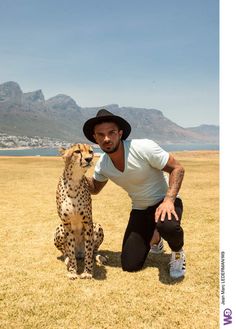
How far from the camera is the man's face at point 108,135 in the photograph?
568 centimetres

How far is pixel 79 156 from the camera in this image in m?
5.63

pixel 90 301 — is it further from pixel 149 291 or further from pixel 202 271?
pixel 202 271

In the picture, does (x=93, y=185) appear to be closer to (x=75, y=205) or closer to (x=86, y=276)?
(x=75, y=205)

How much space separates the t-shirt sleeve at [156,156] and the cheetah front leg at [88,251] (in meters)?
1.33

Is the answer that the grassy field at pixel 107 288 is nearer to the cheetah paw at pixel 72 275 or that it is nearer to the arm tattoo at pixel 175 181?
the cheetah paw at pixel 72 275

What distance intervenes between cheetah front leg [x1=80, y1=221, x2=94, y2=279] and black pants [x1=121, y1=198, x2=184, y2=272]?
593mm

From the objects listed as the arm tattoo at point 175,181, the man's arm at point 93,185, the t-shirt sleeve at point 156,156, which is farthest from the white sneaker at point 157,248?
the t-shirt sleeve at point 156,156

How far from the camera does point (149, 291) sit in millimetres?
5371

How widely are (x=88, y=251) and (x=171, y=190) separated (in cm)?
152

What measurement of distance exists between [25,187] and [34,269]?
439 inches
